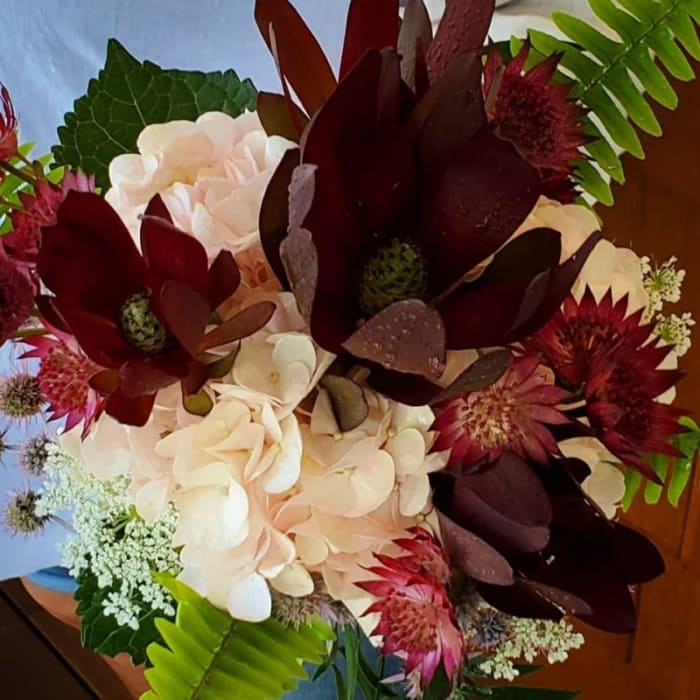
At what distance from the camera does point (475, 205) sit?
0.42m

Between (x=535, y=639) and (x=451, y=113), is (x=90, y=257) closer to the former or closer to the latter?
(x=451, y=113)

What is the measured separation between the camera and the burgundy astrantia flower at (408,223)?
391 mm

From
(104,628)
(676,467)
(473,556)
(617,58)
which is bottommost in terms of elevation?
(104,628)

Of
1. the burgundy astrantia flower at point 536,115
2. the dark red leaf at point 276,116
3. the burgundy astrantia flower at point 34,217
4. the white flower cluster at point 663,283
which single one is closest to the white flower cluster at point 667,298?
the white flower cluster at point 663,283

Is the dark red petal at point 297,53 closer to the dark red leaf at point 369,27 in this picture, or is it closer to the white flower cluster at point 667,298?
the dark red leaf at point 369,27

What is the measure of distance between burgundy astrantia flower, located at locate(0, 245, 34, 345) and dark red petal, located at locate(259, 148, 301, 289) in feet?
0.40

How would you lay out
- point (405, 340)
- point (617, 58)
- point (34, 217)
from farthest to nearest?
point (617, 58) < point (34, 217) < point (405, 340)

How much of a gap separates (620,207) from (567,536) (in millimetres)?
682

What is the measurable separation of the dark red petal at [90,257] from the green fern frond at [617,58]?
12.0 inches

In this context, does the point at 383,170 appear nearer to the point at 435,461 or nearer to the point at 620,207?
the point at 435,461

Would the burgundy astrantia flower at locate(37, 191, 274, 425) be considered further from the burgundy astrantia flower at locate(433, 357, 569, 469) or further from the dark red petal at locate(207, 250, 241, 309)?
the burgundy astrantia flower at locate(433, 357, 569, 469)

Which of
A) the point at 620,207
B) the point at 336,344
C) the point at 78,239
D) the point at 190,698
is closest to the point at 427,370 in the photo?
the point at 336,344

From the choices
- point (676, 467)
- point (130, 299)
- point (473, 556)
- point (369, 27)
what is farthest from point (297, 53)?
point (676, 467)

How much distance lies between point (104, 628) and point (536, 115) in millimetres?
420
